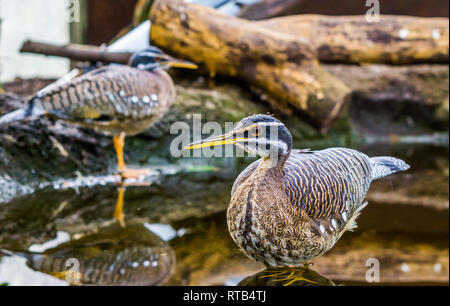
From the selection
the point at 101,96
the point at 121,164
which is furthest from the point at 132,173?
the point at 101,96

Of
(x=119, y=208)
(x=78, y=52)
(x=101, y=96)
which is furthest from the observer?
(x=78, y=52)

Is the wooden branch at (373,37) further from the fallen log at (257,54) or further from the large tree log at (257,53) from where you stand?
the large tree log at (257,53)

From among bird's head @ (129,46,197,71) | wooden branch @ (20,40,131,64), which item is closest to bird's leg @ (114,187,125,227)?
bird's head @ (129,46,197,71)

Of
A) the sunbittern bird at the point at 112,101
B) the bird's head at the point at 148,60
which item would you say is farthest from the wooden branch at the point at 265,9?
the sunbittern bird at the point at 112,101

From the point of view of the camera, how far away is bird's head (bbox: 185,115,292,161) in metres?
1.58

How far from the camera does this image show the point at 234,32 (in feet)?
15.4

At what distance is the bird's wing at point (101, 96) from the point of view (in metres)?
3.34

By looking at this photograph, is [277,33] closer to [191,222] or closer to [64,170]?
[64,170]

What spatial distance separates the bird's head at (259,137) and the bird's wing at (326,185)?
6.3 inches

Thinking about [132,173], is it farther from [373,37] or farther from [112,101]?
[373,37]

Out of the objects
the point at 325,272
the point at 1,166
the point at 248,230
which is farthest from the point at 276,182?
the point at 1,166

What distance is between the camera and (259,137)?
5.26 ft

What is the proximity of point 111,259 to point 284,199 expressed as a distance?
2.83ft

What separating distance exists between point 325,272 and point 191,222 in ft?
2.92
